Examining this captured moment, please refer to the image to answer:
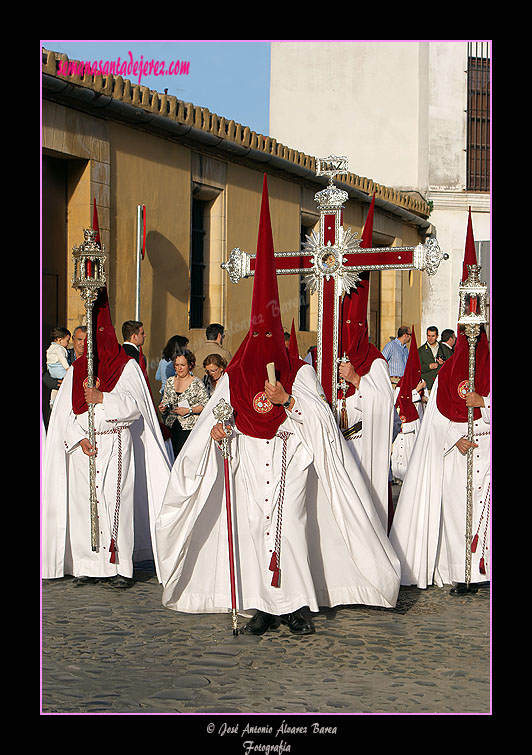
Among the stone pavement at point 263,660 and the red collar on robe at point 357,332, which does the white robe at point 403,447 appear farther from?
the stone pavement at point 263,660

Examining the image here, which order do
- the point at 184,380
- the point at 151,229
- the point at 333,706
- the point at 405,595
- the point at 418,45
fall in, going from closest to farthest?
the point at 333,706 < the point at 405,595 < the point at 184,380 < the point at 151,229 < the point at 418,45

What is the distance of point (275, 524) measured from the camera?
Result: 6.17m

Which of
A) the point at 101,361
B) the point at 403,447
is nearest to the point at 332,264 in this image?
the point at 101,361

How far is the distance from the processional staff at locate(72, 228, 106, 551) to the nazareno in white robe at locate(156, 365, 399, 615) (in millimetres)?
1172

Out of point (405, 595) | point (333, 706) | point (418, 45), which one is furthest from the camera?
point (418, 45)

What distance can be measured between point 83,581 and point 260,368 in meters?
2.31

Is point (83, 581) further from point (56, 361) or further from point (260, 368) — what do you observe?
point (56, 361)

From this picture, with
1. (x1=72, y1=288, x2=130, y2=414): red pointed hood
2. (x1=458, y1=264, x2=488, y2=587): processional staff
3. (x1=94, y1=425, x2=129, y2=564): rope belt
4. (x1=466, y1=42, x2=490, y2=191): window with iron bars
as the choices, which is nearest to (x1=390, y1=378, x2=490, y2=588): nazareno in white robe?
(x1=458, y1=264, x2=488, y2=587): processional staff

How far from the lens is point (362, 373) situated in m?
7.86

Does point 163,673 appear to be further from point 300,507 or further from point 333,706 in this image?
point 300,507

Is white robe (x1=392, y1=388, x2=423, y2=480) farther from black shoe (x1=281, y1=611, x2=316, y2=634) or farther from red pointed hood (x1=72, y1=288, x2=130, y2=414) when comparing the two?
black shoe (x1=281, y1=611, x2=316, y2=634)

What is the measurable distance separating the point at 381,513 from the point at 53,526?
8.01 ft

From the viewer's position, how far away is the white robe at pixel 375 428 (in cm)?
787

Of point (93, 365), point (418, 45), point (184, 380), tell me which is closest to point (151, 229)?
point (184, 380)
